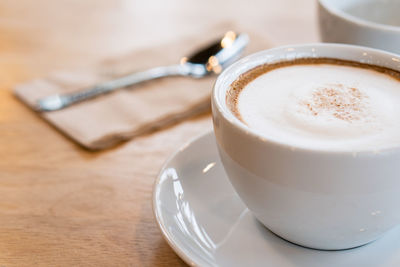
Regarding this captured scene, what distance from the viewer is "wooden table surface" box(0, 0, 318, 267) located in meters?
0.75

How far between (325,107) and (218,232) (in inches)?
8.9

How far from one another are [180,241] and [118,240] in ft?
0.41

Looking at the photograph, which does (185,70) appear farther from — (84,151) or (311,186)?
(311,186)

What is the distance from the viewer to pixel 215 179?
2.75ft

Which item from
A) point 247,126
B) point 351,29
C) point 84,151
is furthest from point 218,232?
point 351,29

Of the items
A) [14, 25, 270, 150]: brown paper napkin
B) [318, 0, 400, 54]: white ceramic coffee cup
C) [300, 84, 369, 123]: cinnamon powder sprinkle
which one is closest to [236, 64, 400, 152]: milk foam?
[300, 84, 369, 123]: cinnamon powder sprinkle

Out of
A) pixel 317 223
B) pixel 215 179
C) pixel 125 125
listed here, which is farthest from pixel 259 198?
pixel 125 125

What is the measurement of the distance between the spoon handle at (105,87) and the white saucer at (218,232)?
37cm

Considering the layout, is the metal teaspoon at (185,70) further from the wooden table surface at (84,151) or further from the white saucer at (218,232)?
the white saucer at (218,232)

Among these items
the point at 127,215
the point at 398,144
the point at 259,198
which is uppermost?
the point at 398,144

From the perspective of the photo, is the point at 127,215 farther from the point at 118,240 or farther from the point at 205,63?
the point at 205,63

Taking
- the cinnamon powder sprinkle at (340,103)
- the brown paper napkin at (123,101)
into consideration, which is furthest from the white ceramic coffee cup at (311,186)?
the brown paper napkin at (123,101)

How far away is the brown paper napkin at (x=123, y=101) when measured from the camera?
102cm

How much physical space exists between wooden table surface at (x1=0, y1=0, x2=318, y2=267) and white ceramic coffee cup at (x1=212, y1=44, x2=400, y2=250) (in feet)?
0.54
